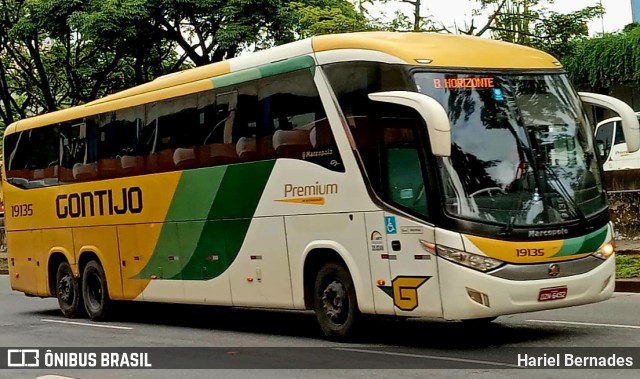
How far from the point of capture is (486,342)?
11.6m

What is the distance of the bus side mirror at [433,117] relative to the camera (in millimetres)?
10273

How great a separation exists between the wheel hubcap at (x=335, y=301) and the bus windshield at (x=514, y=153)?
6.58ft

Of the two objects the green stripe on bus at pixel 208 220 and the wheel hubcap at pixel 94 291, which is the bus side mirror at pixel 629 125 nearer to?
the green stripe on bus at pixel 208 220

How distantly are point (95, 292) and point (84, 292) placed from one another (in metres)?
0.18

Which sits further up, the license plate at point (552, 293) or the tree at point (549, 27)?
the tree at point (549, 27)

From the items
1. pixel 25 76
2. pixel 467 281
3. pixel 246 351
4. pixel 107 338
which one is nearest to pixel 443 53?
pixel 467 281

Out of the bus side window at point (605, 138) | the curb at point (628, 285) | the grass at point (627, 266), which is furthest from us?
the bus side window at point (605, 138)

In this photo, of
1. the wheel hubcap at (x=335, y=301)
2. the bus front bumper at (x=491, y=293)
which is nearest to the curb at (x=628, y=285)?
the bus front bumper at (x=491, y=293)

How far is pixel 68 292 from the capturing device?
1852cm

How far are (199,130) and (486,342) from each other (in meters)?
5.25

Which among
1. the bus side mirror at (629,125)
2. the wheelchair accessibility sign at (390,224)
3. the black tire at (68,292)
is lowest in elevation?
the black tire at (68,292)

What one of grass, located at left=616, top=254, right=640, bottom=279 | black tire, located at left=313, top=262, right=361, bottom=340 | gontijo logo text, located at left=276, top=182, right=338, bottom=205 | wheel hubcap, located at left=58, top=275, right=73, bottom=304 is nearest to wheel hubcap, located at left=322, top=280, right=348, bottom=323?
black tire, located at left=313, top=262, right=361, bottom=340

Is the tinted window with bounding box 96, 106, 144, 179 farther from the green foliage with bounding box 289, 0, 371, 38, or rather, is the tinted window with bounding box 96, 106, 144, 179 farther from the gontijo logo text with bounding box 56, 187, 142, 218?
the green foliage with bounding box 289, 0, 371, 38

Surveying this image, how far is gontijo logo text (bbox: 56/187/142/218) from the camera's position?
645 inches
